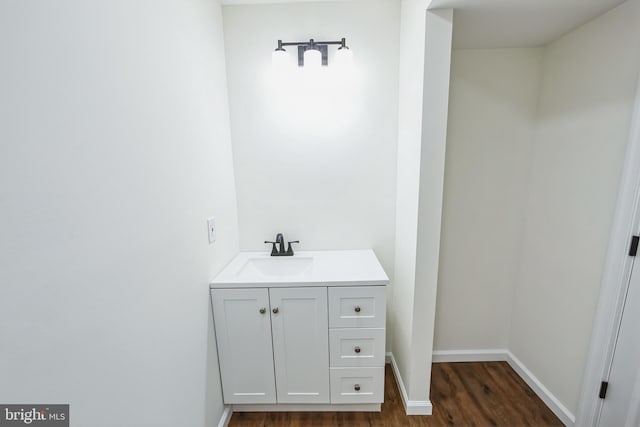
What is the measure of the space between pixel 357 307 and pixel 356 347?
26cm

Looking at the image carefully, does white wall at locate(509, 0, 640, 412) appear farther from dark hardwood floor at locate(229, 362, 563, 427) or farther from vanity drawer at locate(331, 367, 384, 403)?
vanity drawer at locate(331, 367, 384, 403)

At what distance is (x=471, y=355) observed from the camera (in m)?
2.03

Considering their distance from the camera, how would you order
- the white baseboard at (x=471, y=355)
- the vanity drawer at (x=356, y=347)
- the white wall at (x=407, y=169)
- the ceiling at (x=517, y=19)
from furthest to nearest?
the white baseboard at (x=471, y=355) → the vanity drawer at (x=356, y=347) → the white wall at (x=407, y=169) → the ceiling at (x=517, y=19)

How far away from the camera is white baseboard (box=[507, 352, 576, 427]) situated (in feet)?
4.96

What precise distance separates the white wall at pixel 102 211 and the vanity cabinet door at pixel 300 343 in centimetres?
43

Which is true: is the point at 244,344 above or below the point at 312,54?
below

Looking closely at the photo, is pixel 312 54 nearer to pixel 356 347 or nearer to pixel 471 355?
pixel 356 347

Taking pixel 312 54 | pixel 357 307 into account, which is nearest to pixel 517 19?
pixel 312 54

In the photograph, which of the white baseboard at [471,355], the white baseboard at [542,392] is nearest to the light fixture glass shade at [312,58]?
the white baseboard at [471,355]

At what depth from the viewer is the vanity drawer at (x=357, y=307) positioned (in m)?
1.44

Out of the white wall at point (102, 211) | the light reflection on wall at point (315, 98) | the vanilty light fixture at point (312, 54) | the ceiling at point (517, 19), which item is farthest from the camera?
the light reflection on wall at point (315, 98)

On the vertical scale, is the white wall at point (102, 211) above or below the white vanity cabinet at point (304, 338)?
above

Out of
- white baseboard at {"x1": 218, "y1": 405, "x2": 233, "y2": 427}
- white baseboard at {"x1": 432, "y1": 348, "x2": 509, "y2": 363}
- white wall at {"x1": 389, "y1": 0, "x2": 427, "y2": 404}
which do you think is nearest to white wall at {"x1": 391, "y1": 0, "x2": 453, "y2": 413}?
white wall at {"x1": 389, "y1": 0, "x2": 427, "y2": 404}

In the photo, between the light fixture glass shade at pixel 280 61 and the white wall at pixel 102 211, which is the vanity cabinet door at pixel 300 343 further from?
the light fixture glass shade at pixel 280 61
